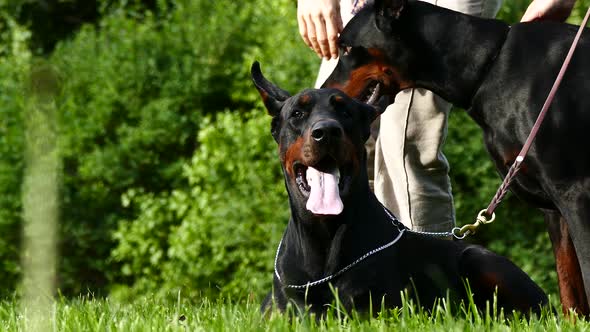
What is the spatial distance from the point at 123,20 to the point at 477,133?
4.81 metres

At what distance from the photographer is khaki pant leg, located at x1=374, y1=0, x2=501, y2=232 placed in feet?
14.1

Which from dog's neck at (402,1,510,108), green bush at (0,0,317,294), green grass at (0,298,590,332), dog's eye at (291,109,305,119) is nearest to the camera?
green grass at (0,298,590,332)

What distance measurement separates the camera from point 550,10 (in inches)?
155

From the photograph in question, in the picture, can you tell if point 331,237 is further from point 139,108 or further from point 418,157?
A: point 139,108

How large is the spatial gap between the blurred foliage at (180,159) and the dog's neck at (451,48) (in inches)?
134

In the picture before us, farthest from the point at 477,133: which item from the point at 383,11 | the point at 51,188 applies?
the point at 51,188

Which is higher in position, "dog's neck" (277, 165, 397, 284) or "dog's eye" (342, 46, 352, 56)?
"dog's eye" (342, 46, 352, 56)

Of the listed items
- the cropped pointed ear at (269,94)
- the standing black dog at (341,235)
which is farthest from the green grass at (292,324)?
the cropped pointed ear at (269,94)

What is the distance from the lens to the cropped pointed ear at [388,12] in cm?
391

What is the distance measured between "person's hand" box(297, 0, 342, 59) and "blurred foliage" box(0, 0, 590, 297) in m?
3.34

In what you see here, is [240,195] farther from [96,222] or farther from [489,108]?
[489,108]

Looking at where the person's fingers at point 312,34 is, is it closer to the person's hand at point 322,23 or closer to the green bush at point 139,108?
the person's hand at point 322,23

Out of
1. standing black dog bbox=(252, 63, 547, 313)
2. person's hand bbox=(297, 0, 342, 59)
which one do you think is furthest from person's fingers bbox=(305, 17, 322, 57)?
standing black dog bbox=(252, 63, 547, 313)

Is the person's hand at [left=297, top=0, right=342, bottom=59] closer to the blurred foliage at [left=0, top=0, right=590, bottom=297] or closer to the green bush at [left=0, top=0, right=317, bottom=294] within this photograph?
the blurred foliage at [left=0, top=0, right=590, bottom=297]
